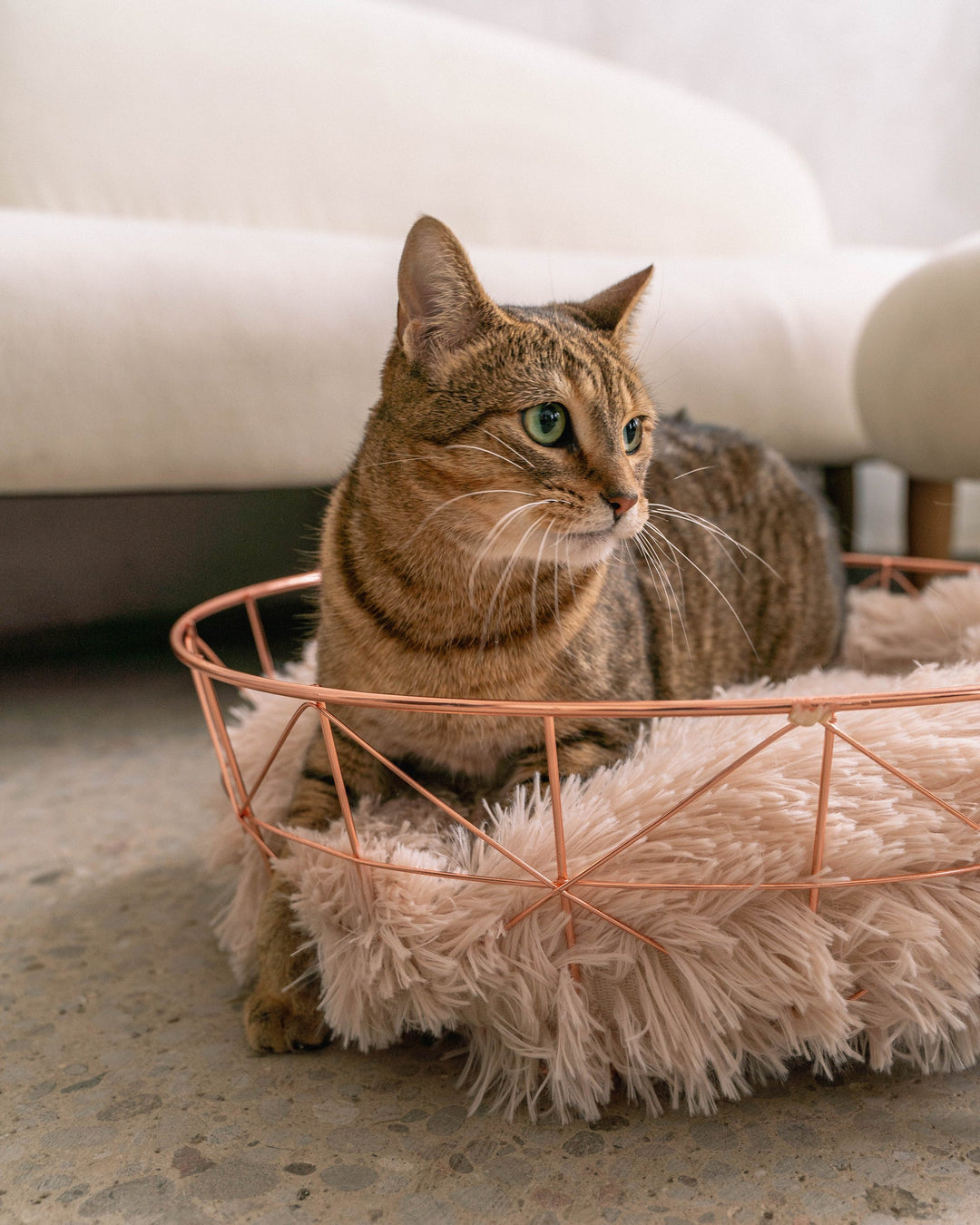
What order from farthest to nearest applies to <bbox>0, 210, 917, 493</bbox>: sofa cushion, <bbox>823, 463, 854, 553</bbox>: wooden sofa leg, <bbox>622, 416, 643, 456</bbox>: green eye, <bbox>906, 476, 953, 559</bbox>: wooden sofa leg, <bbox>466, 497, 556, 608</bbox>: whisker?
<bbox>823, 463, 854, 553</bbox>: wooden sofa leg < <bbox>906, 476, 953, 559</bbox>: wooden sofa leg < <bbox>0, 210, 917, 493</bbox>: sofa cushion < <bbox>622, 416, 643, 456</bbox>: green eye < <bbox>466, 497, 556, 608</bbox>: whisker

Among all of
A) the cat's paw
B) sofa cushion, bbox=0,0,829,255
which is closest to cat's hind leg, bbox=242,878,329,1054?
the cat's paw

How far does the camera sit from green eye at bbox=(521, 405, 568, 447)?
0.76 meters

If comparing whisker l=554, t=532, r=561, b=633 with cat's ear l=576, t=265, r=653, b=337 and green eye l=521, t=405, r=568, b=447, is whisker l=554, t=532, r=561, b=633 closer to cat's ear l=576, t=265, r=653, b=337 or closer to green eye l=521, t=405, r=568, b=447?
green eye l=521, t=405, r=568, b=447

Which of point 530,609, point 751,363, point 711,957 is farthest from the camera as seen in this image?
point 751,363

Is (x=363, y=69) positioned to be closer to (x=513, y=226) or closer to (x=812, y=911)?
(x=513, y=226)

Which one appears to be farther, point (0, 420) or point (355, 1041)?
point (0, 420)

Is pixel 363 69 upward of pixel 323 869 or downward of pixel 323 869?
upward

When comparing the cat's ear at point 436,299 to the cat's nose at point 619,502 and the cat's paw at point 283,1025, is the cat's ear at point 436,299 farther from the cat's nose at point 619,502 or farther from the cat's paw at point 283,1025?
the cat's paw at point 283,1025

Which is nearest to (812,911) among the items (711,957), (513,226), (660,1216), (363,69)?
(711,957)

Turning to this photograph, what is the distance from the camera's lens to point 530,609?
841mm

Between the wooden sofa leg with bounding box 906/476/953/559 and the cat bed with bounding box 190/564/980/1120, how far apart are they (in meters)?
1.06

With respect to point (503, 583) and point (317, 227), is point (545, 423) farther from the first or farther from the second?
point (317, 227)

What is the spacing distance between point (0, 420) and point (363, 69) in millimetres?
1187

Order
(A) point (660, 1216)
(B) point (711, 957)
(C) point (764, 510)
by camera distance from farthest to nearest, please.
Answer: (C) point (764, 510), (B) point (711, 957), (A) point (660, 1216)
